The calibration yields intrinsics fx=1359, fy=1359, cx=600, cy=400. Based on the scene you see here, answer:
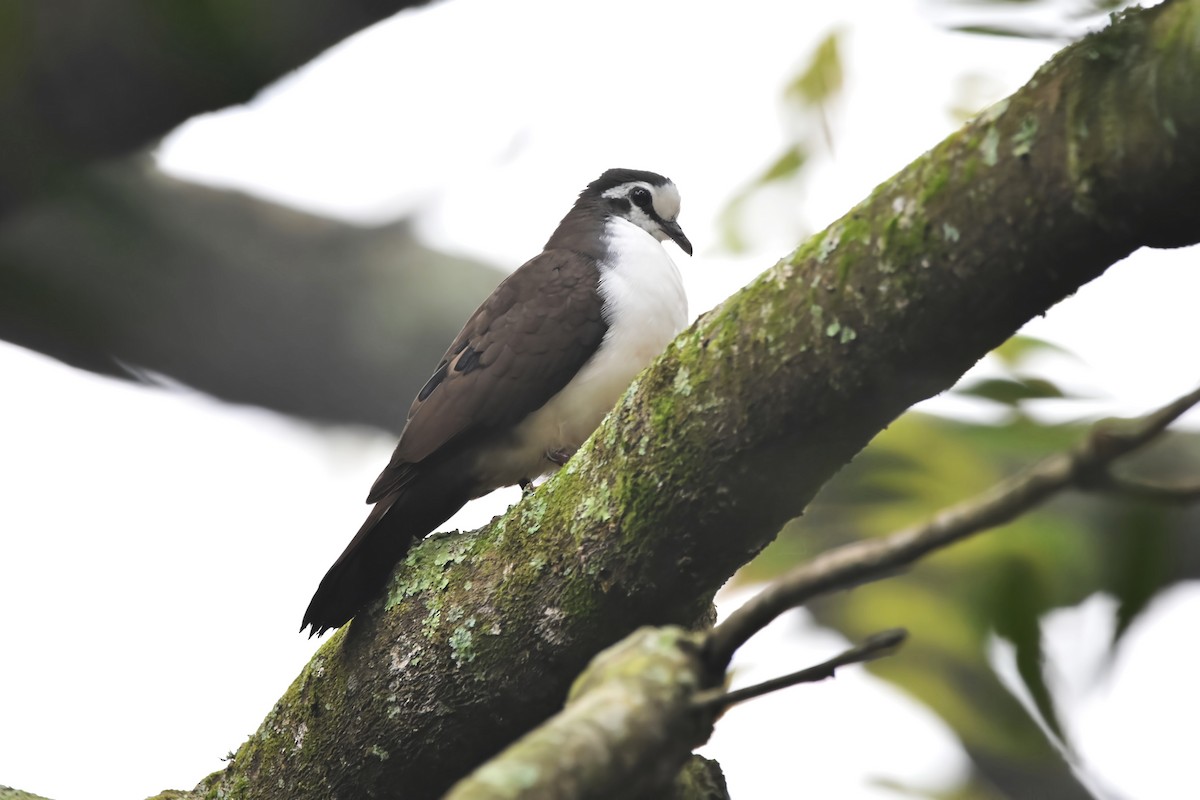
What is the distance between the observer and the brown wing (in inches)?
152

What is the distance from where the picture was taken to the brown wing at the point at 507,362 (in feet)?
12.7

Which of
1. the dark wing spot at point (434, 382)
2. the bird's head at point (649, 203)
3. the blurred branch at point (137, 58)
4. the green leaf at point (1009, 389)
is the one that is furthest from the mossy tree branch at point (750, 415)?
the bird's head at point (649, 203)

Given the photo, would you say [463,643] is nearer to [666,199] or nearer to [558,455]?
[558,455]

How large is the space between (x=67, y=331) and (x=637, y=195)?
2.17 meters

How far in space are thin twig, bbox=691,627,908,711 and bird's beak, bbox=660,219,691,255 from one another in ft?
12.4

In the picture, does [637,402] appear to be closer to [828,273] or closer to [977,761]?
[828,273]

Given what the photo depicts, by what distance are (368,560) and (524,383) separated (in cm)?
77

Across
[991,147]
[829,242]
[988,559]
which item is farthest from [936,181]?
[988,559]

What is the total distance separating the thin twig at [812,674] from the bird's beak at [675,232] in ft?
12.4

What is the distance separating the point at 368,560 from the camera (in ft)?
11.3

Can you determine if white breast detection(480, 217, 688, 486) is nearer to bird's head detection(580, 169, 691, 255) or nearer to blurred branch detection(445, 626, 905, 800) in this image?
bird's head detection(580, 169, 691, 255)

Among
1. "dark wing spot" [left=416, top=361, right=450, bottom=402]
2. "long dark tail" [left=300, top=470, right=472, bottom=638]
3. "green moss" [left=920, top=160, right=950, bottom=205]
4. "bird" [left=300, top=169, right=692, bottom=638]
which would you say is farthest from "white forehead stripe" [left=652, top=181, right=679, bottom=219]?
"green moss" [left=920, top=160, right=950, bottom=205]

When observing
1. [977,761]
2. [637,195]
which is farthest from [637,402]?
[637,195]

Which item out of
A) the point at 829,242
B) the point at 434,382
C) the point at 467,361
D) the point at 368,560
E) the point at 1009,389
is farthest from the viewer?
the point at 434,382
